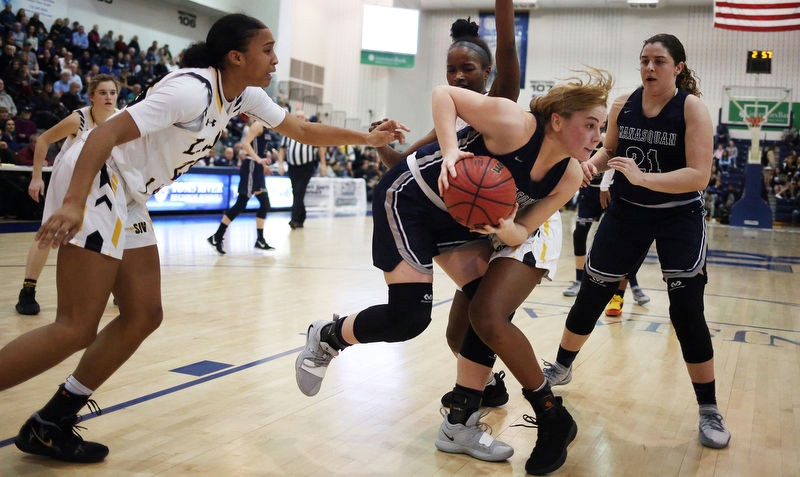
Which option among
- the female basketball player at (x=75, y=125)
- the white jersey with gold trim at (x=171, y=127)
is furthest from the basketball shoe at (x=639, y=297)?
the white jersey with gold trim at (x=171, y=127)

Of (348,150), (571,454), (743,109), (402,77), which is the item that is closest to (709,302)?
(571,454)

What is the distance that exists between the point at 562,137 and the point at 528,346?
80cm

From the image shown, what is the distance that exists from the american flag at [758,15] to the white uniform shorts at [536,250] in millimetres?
17678

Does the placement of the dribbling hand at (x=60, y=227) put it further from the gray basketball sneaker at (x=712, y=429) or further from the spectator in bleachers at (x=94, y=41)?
the spectator in bleachers at (x=94, y=41)

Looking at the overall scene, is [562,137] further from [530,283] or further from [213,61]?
[213,61]

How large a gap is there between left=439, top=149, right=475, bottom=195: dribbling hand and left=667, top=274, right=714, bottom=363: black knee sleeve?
1337 millimetres

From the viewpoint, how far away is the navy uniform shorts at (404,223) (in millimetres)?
2672

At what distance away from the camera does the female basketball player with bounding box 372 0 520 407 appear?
289cm

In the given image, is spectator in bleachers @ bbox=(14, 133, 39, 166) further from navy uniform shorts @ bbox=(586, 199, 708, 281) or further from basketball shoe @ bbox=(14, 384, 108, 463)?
navy uniform shorts @ bbox=(586, 199, 708, 281)

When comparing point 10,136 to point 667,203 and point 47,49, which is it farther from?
point 667,203

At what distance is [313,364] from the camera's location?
2.95 meters

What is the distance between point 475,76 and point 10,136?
35.3ft

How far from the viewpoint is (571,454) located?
110 inches

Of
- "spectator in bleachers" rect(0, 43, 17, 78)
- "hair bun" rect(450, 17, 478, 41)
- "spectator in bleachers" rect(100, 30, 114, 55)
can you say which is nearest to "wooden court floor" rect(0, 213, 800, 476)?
"hair bun" rect(450, 17, 478, 41)
